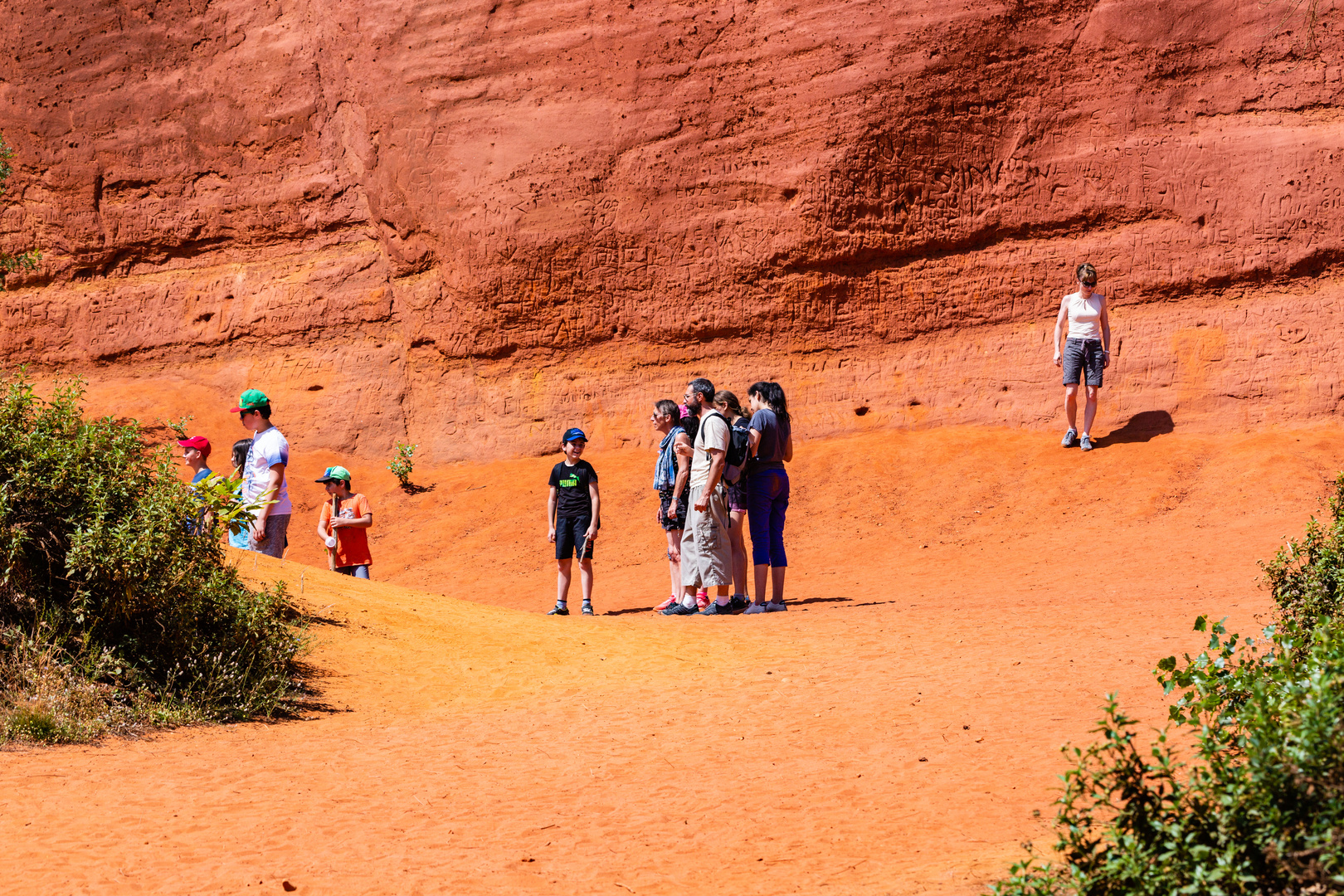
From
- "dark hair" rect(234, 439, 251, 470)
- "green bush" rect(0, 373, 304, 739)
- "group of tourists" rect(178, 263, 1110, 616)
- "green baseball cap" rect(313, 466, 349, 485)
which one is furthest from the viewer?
"dark hair" rect(234, 439, 251, 470)

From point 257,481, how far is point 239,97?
44.8 ft

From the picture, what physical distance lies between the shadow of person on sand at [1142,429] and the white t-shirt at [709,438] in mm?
6521

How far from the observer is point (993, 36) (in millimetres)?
15773

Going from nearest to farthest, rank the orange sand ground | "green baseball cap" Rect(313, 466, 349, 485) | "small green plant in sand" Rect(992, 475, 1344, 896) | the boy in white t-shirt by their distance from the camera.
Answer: "small green plant in sand" Rect(992, 475, 1344, 896), the orange sand ground, the boy in white t-shirt, "green baseball cap" Rect(313, 466, 349, 485)

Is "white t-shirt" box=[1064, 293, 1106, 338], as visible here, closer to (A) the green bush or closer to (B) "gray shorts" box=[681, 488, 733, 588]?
(B) "gray shorts" box=[681, 488, 733, 588]

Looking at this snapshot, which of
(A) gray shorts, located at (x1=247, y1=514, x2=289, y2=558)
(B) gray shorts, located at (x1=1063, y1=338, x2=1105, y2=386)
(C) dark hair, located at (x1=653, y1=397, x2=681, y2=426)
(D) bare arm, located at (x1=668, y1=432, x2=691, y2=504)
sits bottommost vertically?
(A) gray shorts, located at (x1=247, y1=514, x2=289, y2=558)

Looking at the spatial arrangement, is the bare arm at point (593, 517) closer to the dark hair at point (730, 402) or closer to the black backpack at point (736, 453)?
the black backpack at point (736, 453)

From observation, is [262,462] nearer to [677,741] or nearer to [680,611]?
[680,611]

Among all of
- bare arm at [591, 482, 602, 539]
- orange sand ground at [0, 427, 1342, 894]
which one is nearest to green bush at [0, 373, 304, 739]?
orange sand ground at [0, 427, 1342, 894]

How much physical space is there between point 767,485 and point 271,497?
12.2 ft

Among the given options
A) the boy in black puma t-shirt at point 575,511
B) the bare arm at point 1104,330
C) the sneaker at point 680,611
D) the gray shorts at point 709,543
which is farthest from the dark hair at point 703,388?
the bare arm at point 1104,330

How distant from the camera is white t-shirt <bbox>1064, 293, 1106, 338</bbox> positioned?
13625 millimetres

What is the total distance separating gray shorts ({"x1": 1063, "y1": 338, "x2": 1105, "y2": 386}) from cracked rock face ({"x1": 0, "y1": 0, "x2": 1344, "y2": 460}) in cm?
123

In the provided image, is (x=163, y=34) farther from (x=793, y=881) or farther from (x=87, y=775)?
(x=793, y=881)
